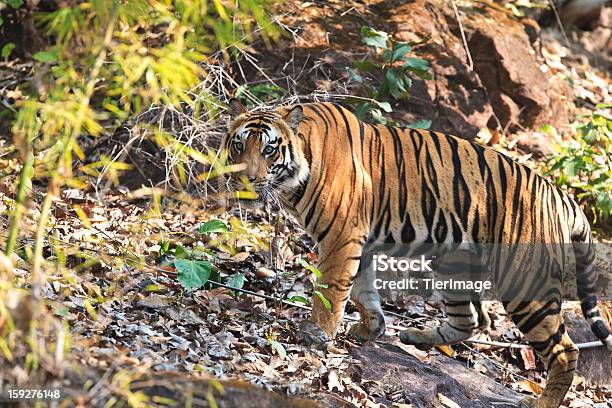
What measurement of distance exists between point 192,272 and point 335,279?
997 millimetres

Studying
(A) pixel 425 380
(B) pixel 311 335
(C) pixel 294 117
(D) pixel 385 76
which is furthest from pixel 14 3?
(A) pixel 425 380

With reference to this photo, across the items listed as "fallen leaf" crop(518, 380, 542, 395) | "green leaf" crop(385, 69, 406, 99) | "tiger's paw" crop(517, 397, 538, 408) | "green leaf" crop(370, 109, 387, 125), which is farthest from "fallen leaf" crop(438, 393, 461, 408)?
"green leaf" crop(385, 69, 406, 99)

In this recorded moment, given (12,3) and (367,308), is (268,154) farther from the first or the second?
(12,3)

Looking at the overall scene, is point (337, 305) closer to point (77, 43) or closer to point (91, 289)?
point (91, 289)

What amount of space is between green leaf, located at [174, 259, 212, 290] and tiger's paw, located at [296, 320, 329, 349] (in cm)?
74

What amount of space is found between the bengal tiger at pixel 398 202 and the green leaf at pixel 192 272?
64 centimetres

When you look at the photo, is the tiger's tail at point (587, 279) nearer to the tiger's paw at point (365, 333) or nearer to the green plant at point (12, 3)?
the tiger's paw at point (365, 333)

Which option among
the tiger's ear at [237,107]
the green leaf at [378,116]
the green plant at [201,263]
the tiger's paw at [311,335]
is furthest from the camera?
the green leaf at [378,116]

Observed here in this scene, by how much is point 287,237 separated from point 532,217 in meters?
2.11

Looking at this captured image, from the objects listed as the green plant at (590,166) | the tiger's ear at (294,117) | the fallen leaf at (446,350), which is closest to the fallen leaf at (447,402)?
the fallen leaf at (446,350)

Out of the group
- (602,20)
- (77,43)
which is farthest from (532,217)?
(602,20)

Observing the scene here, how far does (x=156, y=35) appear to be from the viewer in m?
7.92

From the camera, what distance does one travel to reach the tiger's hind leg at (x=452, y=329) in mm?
6082

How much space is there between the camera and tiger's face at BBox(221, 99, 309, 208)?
5.30 meters
